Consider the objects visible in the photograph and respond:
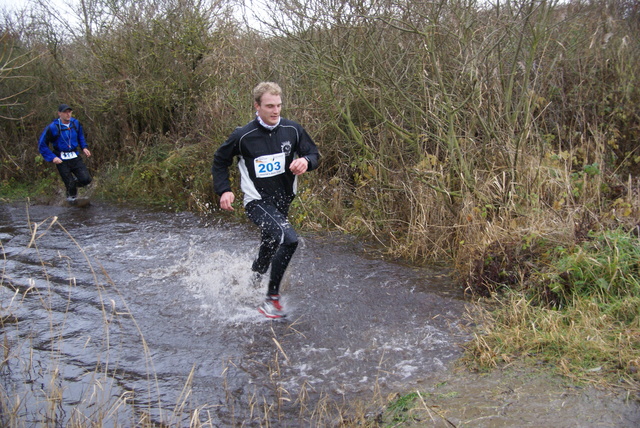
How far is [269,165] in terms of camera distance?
210 inches

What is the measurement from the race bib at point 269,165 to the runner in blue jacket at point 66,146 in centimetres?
739

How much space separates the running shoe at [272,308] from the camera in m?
5.33

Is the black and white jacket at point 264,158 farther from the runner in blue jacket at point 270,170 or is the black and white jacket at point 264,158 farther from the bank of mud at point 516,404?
the bank of mud at point 516,404

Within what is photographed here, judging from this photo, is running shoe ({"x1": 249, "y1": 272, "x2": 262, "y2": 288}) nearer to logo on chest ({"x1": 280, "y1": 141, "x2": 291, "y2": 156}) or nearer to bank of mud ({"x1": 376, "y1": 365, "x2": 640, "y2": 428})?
logo on chest ({"x1": 280, "y1": 141, "x2": 291, "y2": 156})

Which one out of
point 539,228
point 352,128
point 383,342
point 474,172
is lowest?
point 383,342

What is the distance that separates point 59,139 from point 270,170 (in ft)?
25.5

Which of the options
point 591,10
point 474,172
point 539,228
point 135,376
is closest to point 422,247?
point 474,172

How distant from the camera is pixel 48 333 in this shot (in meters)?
5.03

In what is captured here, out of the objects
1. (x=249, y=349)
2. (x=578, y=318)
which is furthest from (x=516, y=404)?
(x=249, y=349)

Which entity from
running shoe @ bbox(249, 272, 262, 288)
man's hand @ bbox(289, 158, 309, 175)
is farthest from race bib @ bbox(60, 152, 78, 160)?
man's hand @ bbox(289, 158, 309, 175)

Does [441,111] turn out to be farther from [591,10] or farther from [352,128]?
[591,10]

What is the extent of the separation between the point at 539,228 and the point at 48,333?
4.67 metres

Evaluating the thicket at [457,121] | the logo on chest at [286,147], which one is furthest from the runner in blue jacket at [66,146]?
the logo on chest at [286,147]

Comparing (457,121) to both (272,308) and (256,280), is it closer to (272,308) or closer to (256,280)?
(256,280)
